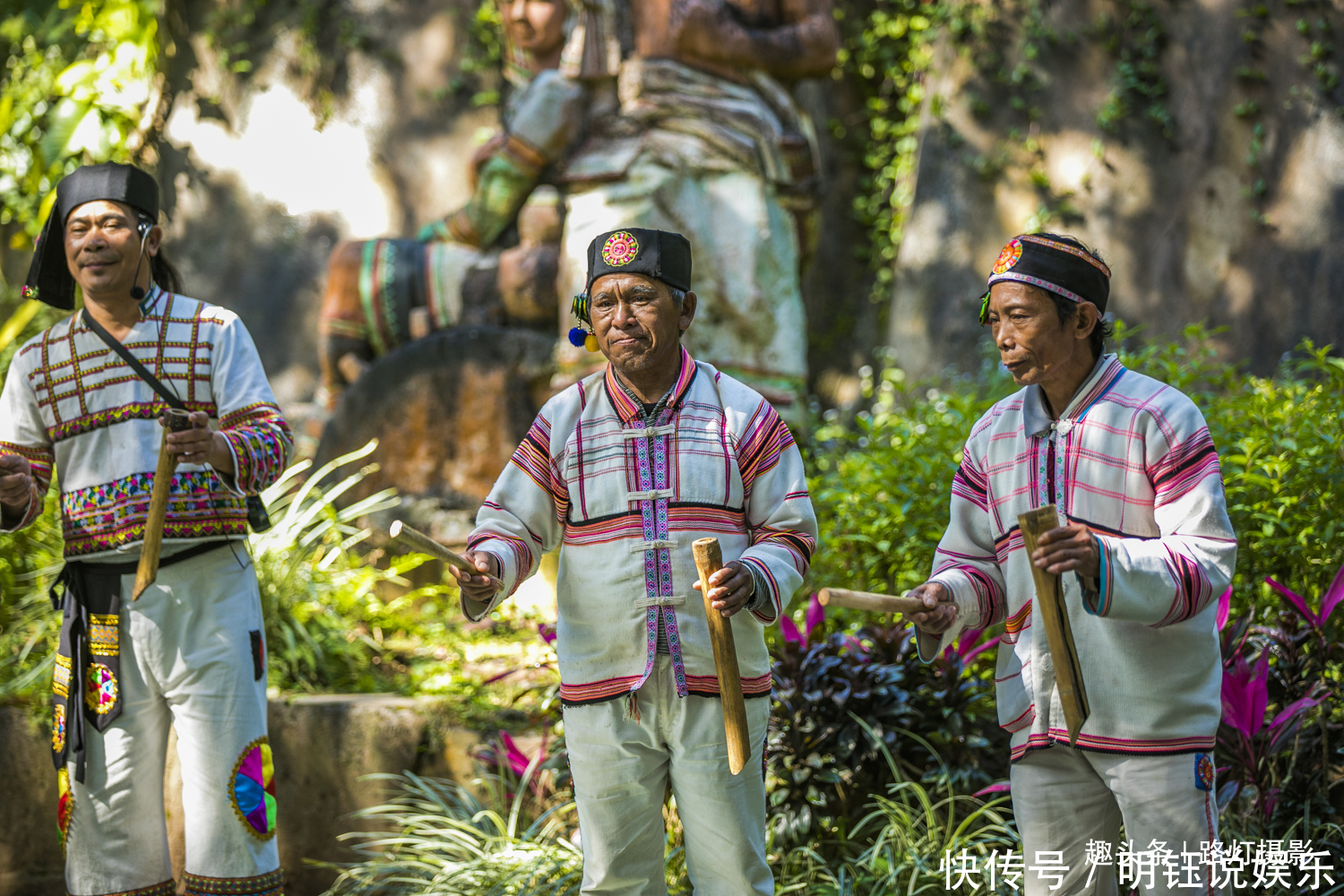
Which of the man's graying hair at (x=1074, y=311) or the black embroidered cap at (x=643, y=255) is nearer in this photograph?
the man's graying hair at (x=1074, y=311)

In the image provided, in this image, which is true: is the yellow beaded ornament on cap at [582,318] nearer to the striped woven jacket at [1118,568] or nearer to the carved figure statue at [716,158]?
the striped woven jacket at [1118,568]

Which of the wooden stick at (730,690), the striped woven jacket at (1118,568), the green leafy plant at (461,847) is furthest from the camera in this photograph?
the green leafy plant at (461,847)

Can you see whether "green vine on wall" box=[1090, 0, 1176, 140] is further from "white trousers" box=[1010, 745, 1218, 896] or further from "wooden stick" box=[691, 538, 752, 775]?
"wooden stick" box=[691, 538, 752, 775]

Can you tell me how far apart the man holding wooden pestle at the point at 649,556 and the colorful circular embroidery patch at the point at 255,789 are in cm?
95

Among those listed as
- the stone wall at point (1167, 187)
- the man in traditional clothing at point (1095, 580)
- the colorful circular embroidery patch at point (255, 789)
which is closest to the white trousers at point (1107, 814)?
the man in traditional clothing at point (1095, 580)

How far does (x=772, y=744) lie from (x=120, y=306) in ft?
7.03

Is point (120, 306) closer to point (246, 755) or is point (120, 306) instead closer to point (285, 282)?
point (246, 755)

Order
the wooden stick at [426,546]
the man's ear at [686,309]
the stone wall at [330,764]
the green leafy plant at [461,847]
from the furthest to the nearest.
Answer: the stone wall at [330,764] → the green leafy plant at [461,847] → the man's ear at [686,309] → the wooden stick at [426,546]

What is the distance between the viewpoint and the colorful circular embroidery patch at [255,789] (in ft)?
9.64

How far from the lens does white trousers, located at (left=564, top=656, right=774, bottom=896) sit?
243 cm

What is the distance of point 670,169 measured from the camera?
5.27m

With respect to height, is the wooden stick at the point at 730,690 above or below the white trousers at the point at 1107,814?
above

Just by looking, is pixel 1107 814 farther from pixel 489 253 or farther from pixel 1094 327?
pixel 489 253

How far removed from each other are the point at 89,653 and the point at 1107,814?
2.38 metres
